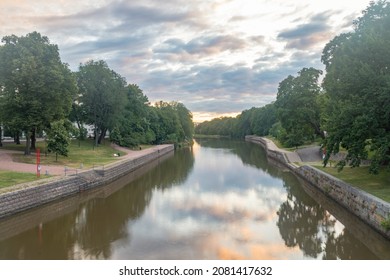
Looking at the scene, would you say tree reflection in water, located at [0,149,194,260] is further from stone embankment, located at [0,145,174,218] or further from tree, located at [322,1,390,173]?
tree, located at [322,1,390,173]

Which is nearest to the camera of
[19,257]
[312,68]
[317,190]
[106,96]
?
[19,257]

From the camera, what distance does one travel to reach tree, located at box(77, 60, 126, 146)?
192 ft

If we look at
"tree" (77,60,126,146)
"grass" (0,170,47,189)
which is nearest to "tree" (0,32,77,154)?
"grass" (0,170,47,189)

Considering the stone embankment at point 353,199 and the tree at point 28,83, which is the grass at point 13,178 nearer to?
the tree at point 28,83

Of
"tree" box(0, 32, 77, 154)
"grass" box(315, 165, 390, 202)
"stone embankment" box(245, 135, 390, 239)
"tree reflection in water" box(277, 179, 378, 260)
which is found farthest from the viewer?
"tree" box(0, 32, 77, 154)

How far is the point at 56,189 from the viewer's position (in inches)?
978

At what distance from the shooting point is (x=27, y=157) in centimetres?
3603

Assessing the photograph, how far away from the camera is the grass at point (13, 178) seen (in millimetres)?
22778

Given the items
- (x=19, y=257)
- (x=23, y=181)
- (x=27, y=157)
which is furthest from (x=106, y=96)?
(x=19, y=257)

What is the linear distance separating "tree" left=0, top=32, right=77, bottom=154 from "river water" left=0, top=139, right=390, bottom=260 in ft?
35.9

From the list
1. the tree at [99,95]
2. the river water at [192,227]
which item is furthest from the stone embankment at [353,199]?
the tree at [99,95]

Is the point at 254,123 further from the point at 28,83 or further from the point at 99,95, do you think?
the point at 28,83

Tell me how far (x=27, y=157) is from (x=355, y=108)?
95.2ft
